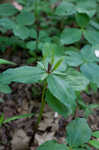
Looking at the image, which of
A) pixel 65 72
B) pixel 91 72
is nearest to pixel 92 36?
pixel 91 72

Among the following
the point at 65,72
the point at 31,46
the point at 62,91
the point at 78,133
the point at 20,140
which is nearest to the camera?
the point at 62,91

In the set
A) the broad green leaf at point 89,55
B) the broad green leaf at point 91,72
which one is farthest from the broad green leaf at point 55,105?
the broad green leaf at point 89,55

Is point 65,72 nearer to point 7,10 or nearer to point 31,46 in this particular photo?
point 31,46

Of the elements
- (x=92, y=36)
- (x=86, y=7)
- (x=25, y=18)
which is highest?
(x=86, y=7)

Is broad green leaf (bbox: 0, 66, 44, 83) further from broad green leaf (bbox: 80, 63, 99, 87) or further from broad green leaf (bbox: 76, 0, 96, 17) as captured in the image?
broad green leaf (bbox: 76, 0, 96, 17)

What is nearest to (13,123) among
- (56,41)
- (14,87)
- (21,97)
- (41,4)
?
(21,97)

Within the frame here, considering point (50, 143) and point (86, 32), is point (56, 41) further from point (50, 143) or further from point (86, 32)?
point (50, 143)
